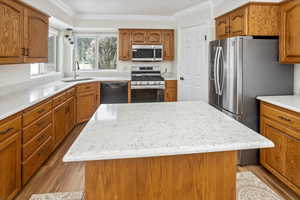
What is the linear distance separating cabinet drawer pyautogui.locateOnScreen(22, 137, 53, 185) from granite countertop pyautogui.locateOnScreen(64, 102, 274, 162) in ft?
3.81

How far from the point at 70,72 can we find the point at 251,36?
4248 mm

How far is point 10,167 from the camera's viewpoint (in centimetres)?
201

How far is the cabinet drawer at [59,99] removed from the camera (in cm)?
318

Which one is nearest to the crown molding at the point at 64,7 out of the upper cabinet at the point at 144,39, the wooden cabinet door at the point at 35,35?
the wooden cabinet door at the point at 35,35

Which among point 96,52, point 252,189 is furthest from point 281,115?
point 96,52

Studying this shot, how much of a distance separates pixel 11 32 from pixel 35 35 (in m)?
0.59

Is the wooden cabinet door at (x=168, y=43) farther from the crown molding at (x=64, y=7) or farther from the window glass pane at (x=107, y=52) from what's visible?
the crown molding at (x=64, y=7)

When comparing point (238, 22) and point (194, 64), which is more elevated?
point (238, 22)

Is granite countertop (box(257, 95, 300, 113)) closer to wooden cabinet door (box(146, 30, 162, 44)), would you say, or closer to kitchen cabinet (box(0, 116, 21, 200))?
kitchen cabinet (box(0, 116, 21, 200))

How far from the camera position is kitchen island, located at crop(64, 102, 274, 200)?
3.58 ft

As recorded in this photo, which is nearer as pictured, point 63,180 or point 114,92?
point 63,180

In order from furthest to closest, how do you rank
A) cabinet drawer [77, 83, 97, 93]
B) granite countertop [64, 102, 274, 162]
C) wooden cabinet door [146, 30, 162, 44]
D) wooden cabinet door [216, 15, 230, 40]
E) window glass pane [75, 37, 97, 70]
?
window glass pane [75, 37, 97, 70] → wooden cabinet door [146, 30, 162, 44] → cabinet drawer [77, 83, 97, 93] → wooden cabinet door [216, 15, 230, 40] → granite countertop [64, 102, 274, 162]

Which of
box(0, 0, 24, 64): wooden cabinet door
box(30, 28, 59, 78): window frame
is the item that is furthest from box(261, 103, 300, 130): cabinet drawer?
box(30, 28, 59, 78): window frame

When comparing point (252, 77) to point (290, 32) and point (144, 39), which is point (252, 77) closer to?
point (290, 32)
